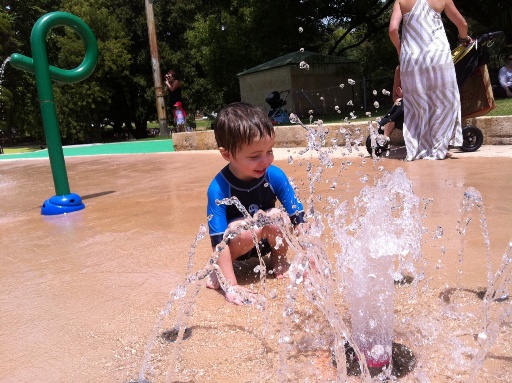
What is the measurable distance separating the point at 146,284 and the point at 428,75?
13.0 feet

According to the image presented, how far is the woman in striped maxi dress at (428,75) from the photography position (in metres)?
5.00

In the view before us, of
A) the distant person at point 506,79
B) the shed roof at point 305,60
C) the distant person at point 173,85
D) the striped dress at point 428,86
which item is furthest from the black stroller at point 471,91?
the distant person at point 173,85

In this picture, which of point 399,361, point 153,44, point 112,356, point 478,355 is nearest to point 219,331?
point 112,356

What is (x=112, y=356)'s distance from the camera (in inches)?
65.1

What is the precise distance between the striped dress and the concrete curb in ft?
2.30

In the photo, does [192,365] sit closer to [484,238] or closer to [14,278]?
[14,278]

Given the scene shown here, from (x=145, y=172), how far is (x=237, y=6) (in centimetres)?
1191

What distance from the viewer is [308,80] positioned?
14.1 metres

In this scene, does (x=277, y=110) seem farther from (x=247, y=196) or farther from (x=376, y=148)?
(x=247, y=196)

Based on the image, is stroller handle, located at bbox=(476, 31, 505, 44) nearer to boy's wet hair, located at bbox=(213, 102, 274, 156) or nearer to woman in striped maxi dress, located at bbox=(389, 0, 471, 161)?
woman in striped maxi dress, located at bbox=(389, 0, 471, 161)

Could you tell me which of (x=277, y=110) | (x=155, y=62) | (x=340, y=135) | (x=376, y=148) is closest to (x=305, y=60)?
(x=277, y=110)

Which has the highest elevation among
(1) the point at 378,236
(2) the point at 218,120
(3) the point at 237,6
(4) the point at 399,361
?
(3) the point at 237,6

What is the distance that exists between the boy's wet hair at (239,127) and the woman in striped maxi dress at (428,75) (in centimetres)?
346

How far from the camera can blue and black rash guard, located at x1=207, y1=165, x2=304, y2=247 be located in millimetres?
2199
